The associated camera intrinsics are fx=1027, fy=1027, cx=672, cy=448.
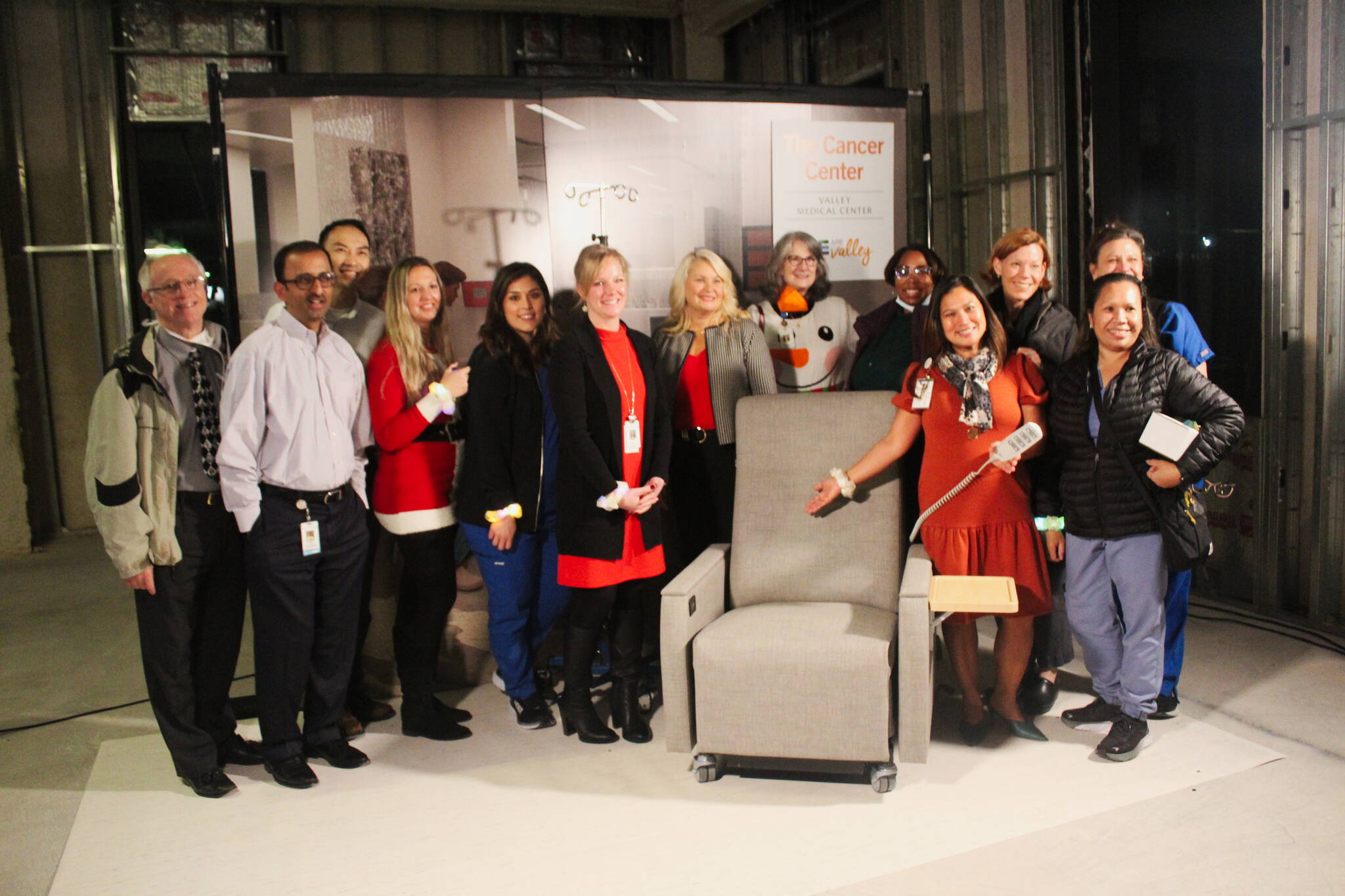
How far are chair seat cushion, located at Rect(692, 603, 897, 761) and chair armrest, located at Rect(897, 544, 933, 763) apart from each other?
43 mm

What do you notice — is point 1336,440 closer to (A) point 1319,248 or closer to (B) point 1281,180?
(A) point 1319,248

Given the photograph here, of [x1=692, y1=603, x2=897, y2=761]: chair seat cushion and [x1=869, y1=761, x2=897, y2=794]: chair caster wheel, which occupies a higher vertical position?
[x1=692, y1=603, x2=897, y2=761]: chair seat cushion

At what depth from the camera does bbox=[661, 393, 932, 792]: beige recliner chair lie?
283 centimetres

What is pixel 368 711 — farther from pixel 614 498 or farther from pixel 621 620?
pixel 614 498

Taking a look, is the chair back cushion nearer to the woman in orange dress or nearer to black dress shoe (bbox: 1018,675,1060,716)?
the woman in orange dress

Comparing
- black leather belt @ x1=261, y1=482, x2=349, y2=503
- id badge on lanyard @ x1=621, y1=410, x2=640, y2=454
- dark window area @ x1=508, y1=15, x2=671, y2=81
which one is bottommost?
black leather belt @ x1=261, y1=482, x2=349, y2=503

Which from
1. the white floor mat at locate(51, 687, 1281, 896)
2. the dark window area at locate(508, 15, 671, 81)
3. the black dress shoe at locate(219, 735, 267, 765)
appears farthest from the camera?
the dark window area at locate(508, 15, 671, 81)

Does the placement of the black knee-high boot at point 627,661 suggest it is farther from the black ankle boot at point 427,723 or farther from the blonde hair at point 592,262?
the blonde hair at point 592,262

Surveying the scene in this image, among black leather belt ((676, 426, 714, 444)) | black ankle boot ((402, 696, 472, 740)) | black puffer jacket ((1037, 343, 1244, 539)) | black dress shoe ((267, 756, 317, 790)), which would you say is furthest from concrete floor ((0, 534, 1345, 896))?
black leather belt ((676, 426, 714, 444))

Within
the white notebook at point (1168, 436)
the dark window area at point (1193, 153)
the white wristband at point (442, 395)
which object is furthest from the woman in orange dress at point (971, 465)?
the dark window area at point (1193, 153)

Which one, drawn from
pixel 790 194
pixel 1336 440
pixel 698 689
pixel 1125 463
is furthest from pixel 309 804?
pixel 1336 440

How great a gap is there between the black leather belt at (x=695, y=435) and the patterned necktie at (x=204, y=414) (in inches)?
61.7

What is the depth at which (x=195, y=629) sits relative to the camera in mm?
3184

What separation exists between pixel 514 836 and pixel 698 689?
2.11 feet
